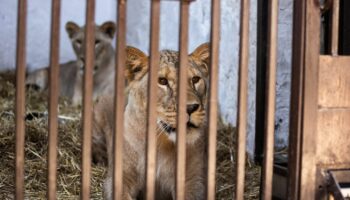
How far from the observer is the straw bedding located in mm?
3438

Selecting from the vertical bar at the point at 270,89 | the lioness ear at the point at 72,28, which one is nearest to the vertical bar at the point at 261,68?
the vertical bar at the point at 270,89

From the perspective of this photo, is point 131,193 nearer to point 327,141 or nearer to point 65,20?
point 327,141

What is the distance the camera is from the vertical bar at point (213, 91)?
2104 millimetres

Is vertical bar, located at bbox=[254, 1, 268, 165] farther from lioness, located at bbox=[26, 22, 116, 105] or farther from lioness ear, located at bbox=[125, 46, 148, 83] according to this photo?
lioness, located at bbox=[26, 22, 116, 105]

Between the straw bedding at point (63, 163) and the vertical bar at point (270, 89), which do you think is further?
the straw bedding at point (63, 163)

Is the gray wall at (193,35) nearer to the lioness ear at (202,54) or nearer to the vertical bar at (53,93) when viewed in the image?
the lioness ear at (202,54)

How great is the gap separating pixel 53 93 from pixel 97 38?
4769 millimetres

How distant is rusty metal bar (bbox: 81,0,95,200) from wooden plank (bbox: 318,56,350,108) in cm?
86

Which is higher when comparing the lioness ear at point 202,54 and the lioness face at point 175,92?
the lioness ear at point 202,54

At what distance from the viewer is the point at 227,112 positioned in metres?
5.02

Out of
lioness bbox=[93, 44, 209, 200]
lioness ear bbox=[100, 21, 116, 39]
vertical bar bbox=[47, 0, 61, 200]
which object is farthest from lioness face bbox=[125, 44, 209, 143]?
lioness ear bbox=[100, 21, 116, 39]

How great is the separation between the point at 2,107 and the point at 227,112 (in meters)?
2.17

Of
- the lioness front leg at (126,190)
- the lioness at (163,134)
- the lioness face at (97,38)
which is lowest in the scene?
the lioness front leg at (126,190)

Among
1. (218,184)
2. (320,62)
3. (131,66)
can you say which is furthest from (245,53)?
(218,184)
